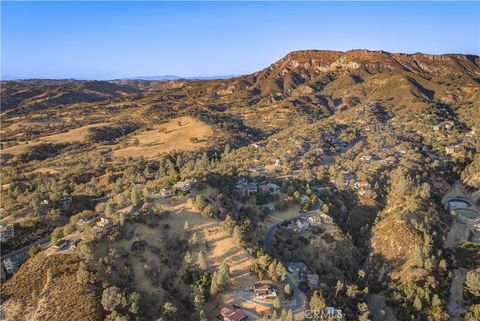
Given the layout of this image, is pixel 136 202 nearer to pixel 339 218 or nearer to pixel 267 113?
pixel 339 218

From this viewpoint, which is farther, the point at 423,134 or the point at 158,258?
the point at 423,134

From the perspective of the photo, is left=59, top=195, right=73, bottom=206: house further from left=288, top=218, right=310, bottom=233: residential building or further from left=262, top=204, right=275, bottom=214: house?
left=288, top=218, right=310, bottom=233: residential building

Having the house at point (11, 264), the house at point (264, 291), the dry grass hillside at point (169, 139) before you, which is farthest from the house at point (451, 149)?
the house at point (11, 264)

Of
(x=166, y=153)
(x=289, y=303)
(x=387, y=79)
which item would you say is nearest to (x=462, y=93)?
(x=387, y=79)

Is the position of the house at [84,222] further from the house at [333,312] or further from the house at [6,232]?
the house at [333,312]

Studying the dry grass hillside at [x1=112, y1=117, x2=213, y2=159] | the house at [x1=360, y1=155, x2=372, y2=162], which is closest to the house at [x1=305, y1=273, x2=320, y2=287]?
the house at [x1=360, y1=155, x2=372, y2=162]

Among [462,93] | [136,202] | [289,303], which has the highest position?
[462,93]

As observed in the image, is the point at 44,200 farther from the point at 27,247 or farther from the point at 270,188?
the point at 270,188

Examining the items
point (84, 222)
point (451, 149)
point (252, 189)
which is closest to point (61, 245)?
point (84, 222)
